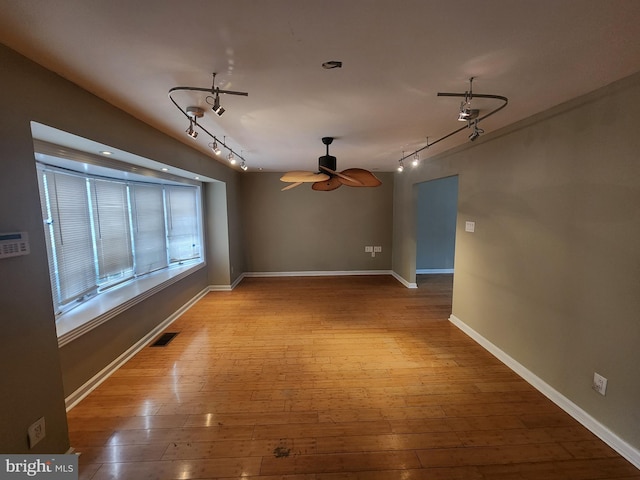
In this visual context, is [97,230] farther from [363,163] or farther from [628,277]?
[628,277]

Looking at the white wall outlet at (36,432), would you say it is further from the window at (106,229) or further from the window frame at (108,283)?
the window at (106,229)

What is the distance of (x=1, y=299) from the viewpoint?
4.23 feet

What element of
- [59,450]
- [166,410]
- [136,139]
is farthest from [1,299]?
[136,139]

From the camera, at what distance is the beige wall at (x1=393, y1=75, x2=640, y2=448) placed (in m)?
1.62

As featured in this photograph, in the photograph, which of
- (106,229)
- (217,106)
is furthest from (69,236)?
(217,106)

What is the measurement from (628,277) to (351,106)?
2.22 meters

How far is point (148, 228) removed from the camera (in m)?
3.75

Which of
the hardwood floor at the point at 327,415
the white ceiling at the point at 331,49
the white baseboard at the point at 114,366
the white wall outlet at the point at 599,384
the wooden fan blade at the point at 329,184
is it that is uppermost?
the white ceiling at the point at 331,49

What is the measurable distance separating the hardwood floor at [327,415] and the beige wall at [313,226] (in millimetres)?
2861

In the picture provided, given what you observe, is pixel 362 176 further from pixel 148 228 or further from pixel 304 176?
pixel 148 228

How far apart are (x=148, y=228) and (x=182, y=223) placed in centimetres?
72

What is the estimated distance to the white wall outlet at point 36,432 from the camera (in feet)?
4.65

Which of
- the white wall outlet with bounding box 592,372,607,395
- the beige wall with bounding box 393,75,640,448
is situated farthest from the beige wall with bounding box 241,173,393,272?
the white wall outlet with bounding box 592,372,607,395

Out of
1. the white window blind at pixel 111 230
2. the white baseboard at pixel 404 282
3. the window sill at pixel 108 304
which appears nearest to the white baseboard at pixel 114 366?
the window sill at pixel 108 304
